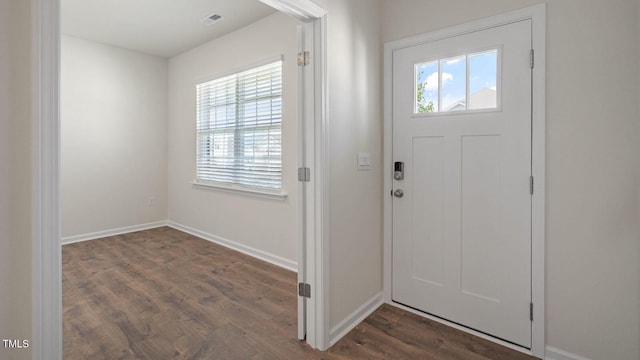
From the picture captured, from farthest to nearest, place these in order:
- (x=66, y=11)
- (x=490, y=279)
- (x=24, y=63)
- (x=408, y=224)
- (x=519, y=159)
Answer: (x=66, y=11) < (x=408, y=224) < (x=490, y=279) < (x=519, y=159) < (x=24, y=63)

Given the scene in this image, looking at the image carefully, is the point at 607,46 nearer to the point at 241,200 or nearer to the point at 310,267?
the point at 310,267

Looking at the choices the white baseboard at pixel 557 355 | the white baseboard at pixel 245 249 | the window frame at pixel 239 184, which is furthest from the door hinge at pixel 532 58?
the white baseboard at pixel 245 249

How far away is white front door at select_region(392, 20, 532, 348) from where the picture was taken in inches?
76.7

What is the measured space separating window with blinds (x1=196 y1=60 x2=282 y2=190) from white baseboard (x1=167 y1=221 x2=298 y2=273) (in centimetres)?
→ 79

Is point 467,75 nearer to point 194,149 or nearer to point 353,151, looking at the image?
point 353,151

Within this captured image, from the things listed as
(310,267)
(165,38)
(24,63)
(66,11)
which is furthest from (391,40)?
(66,11)

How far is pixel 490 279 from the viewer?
208 cm

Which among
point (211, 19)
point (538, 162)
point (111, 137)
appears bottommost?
point (538, 162)

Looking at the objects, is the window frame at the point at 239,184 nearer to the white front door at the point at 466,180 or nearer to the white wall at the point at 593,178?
the white front door at the point at 466,180

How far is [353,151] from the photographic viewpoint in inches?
87.6

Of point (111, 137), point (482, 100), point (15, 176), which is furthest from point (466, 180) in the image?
point (111, 137)

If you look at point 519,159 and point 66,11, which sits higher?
point 66,11

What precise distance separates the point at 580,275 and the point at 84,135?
5.64 m

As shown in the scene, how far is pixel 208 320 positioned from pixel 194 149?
305 centimetres
